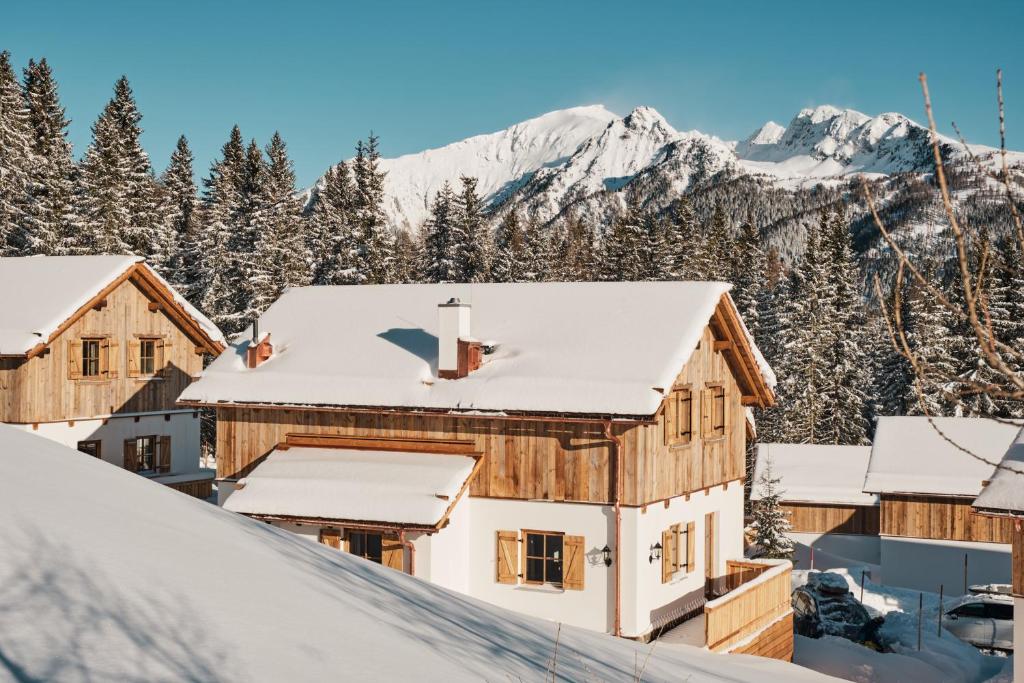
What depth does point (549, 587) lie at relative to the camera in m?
18.1

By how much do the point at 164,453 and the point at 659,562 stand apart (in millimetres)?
19485

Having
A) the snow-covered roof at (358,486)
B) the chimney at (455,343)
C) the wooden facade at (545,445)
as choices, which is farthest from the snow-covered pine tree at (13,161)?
the chimney at (455,343)

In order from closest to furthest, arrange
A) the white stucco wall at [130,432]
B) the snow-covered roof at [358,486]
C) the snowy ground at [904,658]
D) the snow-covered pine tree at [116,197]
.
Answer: the snow-covered roof at [358,486]
the snowy ground at [904,658]
the white stucco wall at [130,432]
the snow-covered pine tree at [116,197]

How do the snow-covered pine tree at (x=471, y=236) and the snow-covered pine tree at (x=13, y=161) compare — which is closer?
the snow-covered pine tree at (x=13, y=161)

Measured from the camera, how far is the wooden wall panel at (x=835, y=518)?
40219mm

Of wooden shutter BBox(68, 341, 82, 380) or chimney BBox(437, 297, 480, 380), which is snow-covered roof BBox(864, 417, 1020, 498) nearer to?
chimney BBox(437, 297, 480, 380)

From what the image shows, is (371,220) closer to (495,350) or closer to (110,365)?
(110,365)

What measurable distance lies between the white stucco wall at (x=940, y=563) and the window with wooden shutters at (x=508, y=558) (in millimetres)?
21325

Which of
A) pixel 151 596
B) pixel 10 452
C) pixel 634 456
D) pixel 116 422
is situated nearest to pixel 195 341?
pixel 116 422

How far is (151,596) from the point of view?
553cm

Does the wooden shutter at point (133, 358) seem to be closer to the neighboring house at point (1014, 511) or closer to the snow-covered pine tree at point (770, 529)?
the snow-covered pine tree at point (770, 529)

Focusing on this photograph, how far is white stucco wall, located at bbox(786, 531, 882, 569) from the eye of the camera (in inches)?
1577

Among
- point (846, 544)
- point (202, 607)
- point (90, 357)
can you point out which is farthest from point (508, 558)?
point (846, 544)

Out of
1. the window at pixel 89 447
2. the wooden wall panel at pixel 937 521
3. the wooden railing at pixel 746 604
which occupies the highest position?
the window at pixel 89 447
